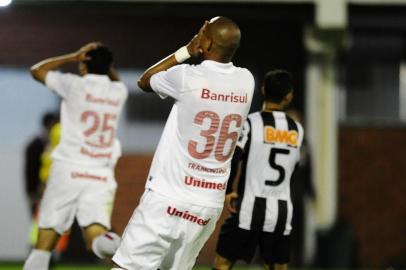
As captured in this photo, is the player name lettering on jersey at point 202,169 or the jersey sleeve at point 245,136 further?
the jersey sleeve at point 245,136

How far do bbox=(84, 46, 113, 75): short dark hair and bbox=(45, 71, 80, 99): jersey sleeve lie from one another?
0.13 m

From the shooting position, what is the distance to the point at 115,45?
612 inches

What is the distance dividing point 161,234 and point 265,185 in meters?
1.57

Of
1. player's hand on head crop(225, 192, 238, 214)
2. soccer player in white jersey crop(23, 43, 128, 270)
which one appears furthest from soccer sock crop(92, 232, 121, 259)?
player's hand on head crop(225, 192, 238, 214)

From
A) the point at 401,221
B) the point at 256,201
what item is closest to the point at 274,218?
the point at 256,201

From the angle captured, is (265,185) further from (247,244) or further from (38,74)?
(38,74)

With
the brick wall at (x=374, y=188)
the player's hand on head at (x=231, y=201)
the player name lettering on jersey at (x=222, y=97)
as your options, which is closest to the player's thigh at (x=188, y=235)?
the player name lettering on jersey at (x=222, y=97)

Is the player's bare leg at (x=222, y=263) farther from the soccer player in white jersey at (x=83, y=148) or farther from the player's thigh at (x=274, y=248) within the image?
the soccer player in white jersey at (x=83, y=148)

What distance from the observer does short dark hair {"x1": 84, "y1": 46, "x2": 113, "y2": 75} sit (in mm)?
8289

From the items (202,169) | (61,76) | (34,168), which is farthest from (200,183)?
(34,168)

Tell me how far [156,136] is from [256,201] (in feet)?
27.0

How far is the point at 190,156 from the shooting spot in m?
6.25

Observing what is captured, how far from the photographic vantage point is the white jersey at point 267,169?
752 cm

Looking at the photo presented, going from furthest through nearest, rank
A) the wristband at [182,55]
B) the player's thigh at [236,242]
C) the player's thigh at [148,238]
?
the player's thigh at [236,242] < the wristband at [182,55] < the player's thigh at [148,238]
